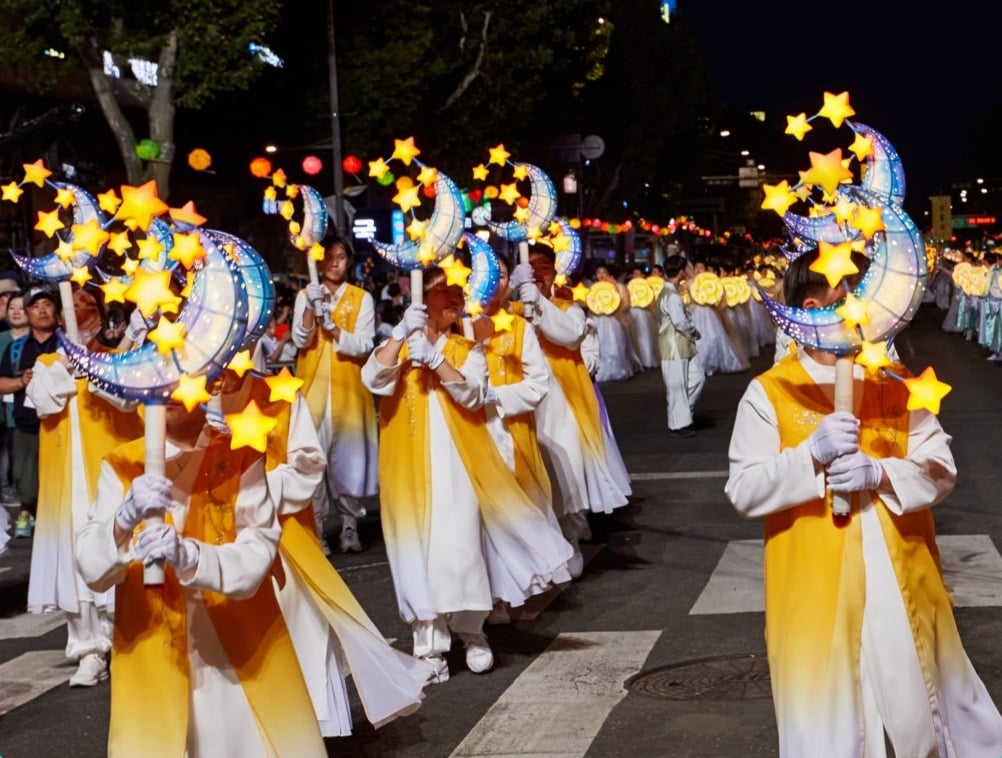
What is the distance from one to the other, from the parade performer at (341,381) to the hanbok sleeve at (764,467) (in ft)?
24.3

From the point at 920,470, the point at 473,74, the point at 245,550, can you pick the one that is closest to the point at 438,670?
the point at 245,550

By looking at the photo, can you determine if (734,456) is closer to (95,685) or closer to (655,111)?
(95,685)

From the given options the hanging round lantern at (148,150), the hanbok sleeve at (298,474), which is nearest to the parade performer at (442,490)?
the hanbok sleeve at (298,474)

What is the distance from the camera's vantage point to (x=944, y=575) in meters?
10.3

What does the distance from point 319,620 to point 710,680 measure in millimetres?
2264

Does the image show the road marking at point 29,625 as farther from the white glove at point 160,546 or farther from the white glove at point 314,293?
the white glove at point 160,546

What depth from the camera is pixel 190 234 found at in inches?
197

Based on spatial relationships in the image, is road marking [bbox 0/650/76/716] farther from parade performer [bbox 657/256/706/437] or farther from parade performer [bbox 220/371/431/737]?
parade performer [bbox 657/256/706/437]

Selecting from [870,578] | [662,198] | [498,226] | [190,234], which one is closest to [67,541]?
[498,226]

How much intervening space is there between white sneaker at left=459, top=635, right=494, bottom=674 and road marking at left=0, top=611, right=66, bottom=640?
2845 millimetres

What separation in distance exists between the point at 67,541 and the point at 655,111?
2273 inches

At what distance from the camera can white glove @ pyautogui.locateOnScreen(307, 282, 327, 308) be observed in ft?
40.4

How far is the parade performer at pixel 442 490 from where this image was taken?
8453mm

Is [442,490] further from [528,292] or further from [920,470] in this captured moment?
[920,470]
